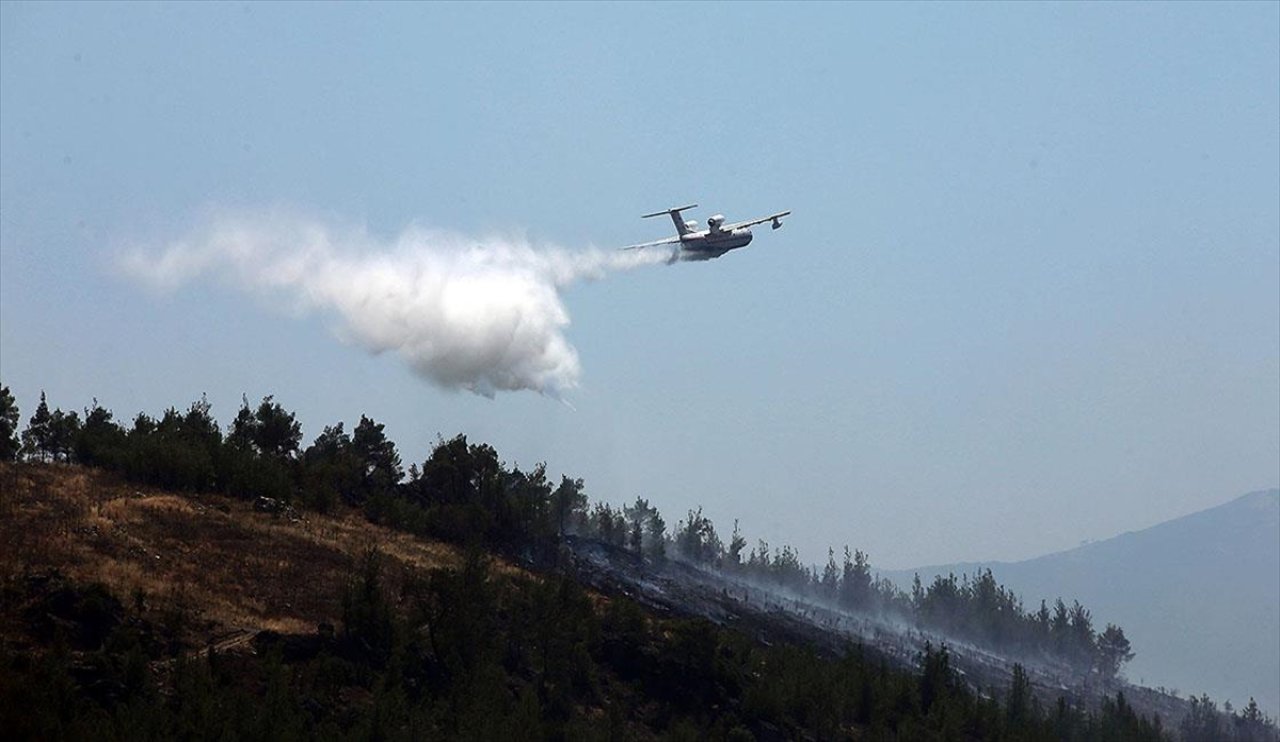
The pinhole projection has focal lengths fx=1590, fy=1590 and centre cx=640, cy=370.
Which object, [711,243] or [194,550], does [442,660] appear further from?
[711,243]

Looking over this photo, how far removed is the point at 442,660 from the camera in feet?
278

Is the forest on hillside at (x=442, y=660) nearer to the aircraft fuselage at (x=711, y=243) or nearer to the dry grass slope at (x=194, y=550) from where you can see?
the dry grass slope at (x=194, y=550)

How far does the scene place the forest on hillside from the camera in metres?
69.6

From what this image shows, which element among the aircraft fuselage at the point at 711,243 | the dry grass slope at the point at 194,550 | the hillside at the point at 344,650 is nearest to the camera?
the hillside at the point at 344,650

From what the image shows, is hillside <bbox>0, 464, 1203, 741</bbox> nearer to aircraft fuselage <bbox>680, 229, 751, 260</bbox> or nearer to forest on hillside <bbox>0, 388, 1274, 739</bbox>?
forest on hillside <bbox>0, 388, 1274, 739</bbox>

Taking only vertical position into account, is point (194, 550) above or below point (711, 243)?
below

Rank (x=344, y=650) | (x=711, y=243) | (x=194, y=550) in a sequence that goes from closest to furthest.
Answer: (x=344, y=650) < (x=194, y=550) < (x=711, y=243)

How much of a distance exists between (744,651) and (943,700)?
12.9 metres

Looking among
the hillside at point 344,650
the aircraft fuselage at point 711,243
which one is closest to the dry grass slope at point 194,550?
the hillside at point 344,650

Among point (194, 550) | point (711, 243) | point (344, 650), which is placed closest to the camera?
point (344, 650)

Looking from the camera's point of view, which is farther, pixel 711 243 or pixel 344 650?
pixel 711 243

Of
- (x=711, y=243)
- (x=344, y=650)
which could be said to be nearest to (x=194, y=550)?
(x=344, y=650)

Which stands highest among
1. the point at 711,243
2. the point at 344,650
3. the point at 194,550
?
the point at 711,243

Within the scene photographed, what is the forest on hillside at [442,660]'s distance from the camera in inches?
2741
